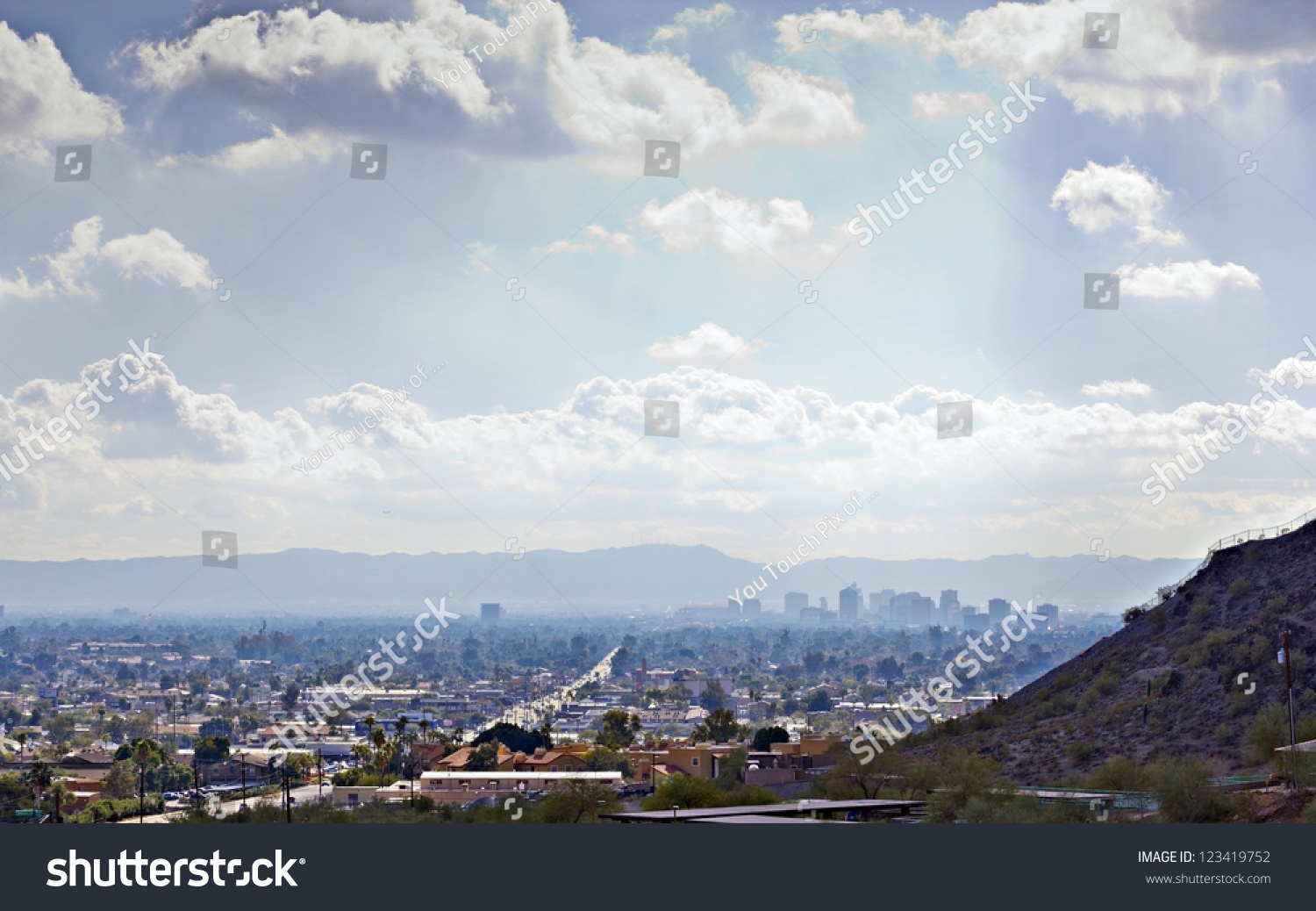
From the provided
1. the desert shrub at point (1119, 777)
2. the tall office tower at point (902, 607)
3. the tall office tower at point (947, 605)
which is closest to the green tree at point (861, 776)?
the desert shrub at point (1119, 777)

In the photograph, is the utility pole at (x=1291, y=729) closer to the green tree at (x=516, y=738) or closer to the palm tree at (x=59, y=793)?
the palm tree at (x=59, y=793)

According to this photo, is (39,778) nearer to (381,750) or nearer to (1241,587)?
(381,750)

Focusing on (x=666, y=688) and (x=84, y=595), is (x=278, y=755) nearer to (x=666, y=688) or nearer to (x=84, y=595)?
(x=666, y=688)

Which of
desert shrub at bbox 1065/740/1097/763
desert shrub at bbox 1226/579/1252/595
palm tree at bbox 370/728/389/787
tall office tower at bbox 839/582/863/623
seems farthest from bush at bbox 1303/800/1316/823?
tall office tower at bbox 839/582/863/623

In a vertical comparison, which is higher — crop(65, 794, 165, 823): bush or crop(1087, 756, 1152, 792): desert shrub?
crop(1087, 756, 1152, 792): desert shrub

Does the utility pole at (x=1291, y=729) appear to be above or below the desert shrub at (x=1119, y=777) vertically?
above

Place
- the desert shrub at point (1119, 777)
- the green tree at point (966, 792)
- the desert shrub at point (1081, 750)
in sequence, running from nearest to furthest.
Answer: the green tree at point (966, 792)
the desert shrub at point (1119, 777)
the desert shrub at point (1081, 750)

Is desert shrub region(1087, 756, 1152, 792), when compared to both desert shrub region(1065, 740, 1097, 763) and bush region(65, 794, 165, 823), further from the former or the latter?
bush region(65, 794, 165, 823)

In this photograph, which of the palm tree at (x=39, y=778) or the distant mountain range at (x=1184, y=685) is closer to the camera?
the distant mountain range at (x=1184, y=685)

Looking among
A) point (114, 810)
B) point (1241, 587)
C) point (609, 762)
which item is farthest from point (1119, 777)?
point (114, 810)

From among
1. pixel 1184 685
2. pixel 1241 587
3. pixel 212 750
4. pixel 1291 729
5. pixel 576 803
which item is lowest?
pixel 212 750
